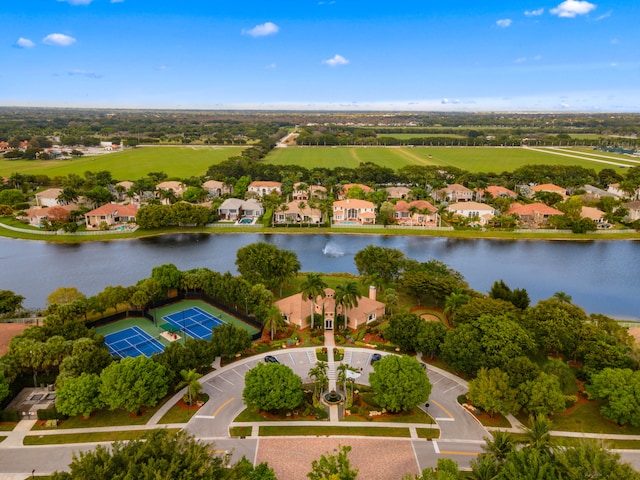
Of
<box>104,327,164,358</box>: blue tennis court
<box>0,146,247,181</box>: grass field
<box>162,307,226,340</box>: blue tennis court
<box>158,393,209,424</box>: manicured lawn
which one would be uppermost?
<box>0,146,247,181</box>: grass field

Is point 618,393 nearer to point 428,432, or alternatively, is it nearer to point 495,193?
point 428,432

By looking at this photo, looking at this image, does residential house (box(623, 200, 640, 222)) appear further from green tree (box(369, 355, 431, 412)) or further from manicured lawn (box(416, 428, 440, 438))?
manicured lawn (box(416, 428, 440, 438))

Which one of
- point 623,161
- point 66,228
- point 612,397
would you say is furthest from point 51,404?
point 623,161

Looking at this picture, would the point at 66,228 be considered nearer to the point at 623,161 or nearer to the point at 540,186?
the point at 540,186

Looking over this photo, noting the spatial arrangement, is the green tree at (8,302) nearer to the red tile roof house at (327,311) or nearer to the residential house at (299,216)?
the red tile roof house at (327,311)

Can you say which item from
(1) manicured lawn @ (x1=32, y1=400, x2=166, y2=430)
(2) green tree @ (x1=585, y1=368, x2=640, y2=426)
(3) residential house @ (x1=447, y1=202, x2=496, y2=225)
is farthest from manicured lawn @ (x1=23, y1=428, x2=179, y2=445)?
(3) residential house @ (x1=447, y1=202, x2=496, y2=225)

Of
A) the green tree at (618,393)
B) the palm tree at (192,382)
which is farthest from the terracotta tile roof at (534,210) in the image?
the palm tree at (192,382)
